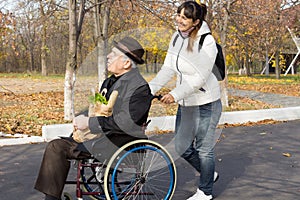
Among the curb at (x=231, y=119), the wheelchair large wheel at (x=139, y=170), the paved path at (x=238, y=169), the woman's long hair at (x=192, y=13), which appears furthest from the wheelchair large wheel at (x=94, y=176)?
the curb at (x=231, y=119)

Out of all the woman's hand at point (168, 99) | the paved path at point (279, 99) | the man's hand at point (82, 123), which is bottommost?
the paved path at point (279, 99)

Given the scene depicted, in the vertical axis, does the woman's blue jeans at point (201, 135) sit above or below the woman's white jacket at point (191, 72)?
below

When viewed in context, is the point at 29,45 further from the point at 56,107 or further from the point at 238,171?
the point at 238,171

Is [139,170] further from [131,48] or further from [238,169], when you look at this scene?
[238,169]

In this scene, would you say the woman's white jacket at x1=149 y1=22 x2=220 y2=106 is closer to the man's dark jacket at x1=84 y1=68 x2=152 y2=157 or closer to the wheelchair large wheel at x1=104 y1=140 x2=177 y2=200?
the man's dark jacket at x1=84 y1=68 x2=152 y2=157

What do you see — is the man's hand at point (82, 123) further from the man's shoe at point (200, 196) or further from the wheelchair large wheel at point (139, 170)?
the man's shoe at point (200, 196)

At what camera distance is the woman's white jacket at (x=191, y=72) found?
11.8 feet

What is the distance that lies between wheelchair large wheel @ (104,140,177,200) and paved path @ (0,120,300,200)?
0.45m

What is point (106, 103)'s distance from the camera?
3350 millimetres

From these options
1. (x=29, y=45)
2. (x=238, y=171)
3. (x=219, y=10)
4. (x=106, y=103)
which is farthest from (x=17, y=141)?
(x=29, y=45)

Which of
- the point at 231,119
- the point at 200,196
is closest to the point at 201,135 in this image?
the point at 200,196

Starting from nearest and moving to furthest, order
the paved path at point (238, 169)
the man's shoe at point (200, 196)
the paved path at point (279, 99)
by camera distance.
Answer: the man's shoe at point (200, 196)
the paved path at point (238, 169)
the paved path at point (279, 99)

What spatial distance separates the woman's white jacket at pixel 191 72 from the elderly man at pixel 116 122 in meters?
0.34

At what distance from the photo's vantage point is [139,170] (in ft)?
11.8
